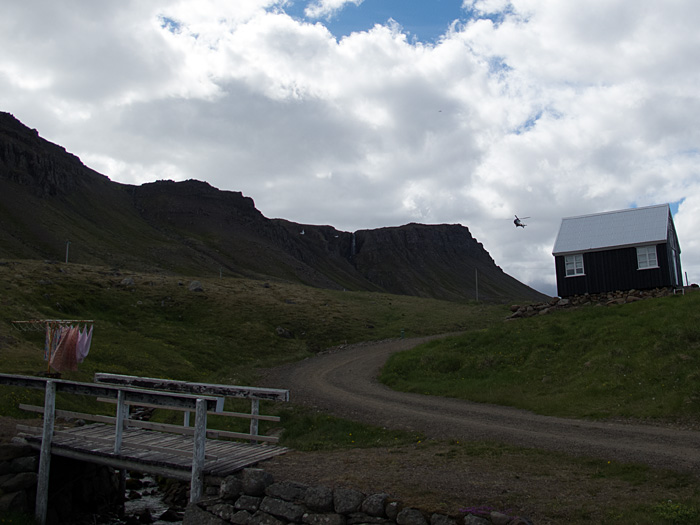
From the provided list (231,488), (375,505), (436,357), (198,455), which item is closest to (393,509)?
(375,505)

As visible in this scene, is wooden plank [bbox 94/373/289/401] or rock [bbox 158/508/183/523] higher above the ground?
wooden plank [bbox 94/373/289/401]

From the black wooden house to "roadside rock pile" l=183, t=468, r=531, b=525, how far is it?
108ft

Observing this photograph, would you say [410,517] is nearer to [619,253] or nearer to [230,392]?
[230,392]

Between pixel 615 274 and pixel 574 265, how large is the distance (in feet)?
9.28

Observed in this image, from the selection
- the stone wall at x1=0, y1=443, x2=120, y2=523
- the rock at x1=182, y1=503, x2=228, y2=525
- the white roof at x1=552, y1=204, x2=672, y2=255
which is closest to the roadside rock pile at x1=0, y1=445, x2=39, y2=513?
the stone wall at x1=0, y1=443, x2=120, y2=523

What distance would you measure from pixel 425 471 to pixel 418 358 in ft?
58.0

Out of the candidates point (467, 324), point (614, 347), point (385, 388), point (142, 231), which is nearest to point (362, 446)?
point (385, 388)

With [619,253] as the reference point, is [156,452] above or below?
below

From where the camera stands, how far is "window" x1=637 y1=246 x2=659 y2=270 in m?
35.9

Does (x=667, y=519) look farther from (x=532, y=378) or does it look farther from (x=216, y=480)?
(x=532, y=378)

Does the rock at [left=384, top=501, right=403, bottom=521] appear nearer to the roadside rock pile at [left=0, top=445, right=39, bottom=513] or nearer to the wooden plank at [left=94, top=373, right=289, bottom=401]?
the wooden plank at [left=94, top=373, right=289, bottom=401]

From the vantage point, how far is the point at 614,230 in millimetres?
38312

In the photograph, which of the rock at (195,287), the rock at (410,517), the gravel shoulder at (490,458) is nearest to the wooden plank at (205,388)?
the gravel shoulder at (490,458)

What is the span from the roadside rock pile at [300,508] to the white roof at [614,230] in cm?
3357
